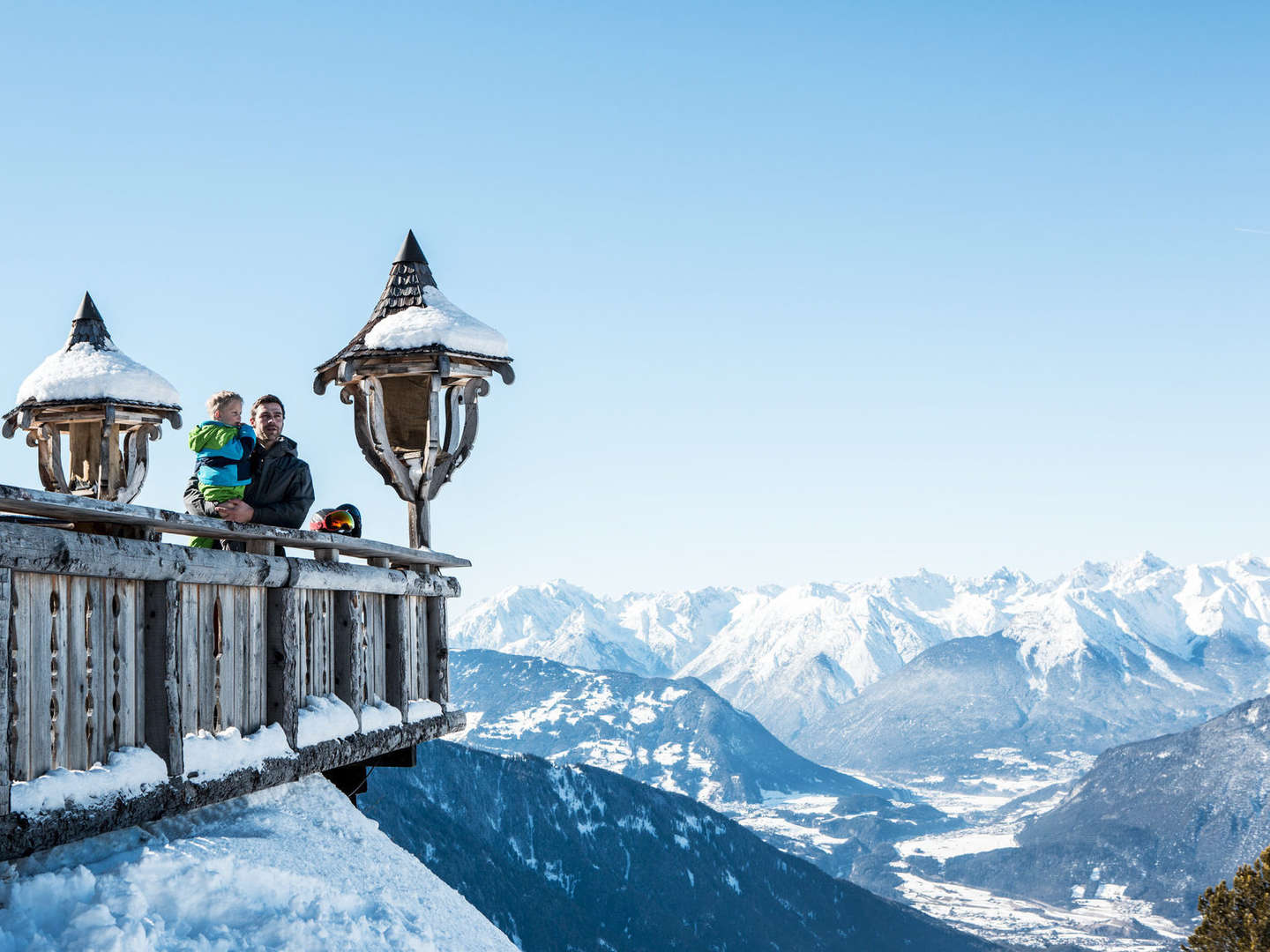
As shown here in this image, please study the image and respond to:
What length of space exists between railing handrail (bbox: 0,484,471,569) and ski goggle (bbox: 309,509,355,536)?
1.15 ft

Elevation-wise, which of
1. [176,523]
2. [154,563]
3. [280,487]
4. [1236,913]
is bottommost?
[1236,913]

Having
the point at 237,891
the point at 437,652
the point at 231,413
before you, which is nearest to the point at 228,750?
the point at 237,891

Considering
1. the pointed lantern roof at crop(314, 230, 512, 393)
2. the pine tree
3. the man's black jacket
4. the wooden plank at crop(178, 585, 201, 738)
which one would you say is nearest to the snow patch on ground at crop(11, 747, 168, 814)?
the wooden plank at crop(178, 585, 201, 738)

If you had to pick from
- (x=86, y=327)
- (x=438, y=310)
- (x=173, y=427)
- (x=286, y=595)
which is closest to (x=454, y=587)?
(x=438, y=310)

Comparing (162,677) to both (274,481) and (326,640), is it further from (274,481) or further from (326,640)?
(274,481)

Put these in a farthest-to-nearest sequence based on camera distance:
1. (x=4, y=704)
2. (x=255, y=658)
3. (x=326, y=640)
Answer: (x=326, y=640) < (x=255, y=658) < (x=4, y=704)

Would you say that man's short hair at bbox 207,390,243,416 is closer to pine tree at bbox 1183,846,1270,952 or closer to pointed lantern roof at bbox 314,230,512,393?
pointed lantern roof at bbox 314,230,512,393

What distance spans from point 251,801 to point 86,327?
1119 cm

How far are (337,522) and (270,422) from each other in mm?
1130

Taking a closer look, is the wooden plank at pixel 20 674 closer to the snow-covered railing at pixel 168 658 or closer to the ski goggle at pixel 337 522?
the snow-covered railing at pixel 168 658

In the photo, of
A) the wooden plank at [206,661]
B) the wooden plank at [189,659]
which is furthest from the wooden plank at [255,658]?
the wooden plank at [189,659]

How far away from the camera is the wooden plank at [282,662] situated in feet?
35.3

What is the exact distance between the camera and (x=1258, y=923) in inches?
1850

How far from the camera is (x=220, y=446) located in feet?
38.3
